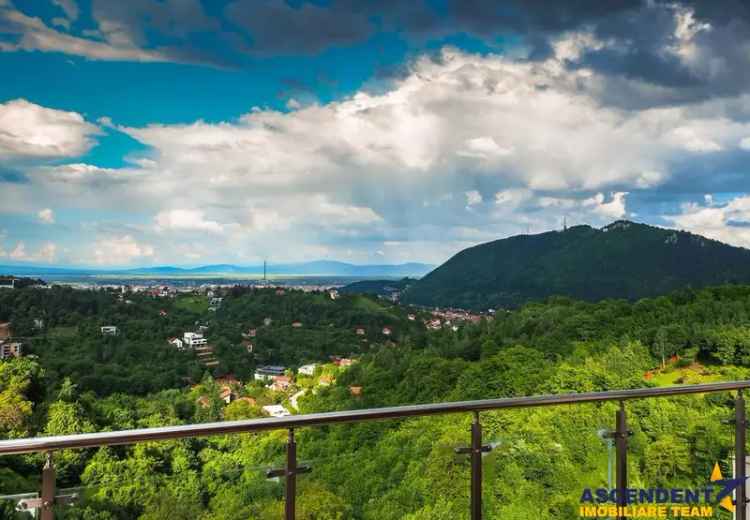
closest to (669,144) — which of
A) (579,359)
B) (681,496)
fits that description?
(579,359)

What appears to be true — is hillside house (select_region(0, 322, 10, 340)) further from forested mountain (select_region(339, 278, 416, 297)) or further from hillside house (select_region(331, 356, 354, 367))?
forested mountain (select_region(339, 278, 416, 297))

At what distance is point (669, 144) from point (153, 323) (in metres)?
29.0

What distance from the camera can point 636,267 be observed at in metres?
59.0

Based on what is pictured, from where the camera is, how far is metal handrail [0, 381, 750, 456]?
123 cm

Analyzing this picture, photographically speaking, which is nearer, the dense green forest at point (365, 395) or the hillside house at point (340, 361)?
the dense green forest at point (365, 395)

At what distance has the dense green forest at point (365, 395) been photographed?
1.49 m

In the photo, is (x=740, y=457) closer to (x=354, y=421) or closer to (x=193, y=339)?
(x=354, y=421)

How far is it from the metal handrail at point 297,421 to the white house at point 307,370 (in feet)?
102

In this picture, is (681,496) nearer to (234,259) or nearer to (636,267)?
(234,259)

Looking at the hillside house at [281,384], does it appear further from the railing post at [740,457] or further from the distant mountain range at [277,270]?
the railing post at [740,457]

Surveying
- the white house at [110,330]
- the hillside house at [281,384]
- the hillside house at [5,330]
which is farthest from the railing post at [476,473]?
the white house at [110,330]

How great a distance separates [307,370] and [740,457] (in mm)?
31874

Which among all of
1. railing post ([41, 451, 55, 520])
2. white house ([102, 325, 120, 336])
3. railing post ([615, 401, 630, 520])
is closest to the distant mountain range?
white house ([102, 325, 120, 336])

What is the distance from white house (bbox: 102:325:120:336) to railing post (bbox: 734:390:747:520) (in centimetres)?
3217
